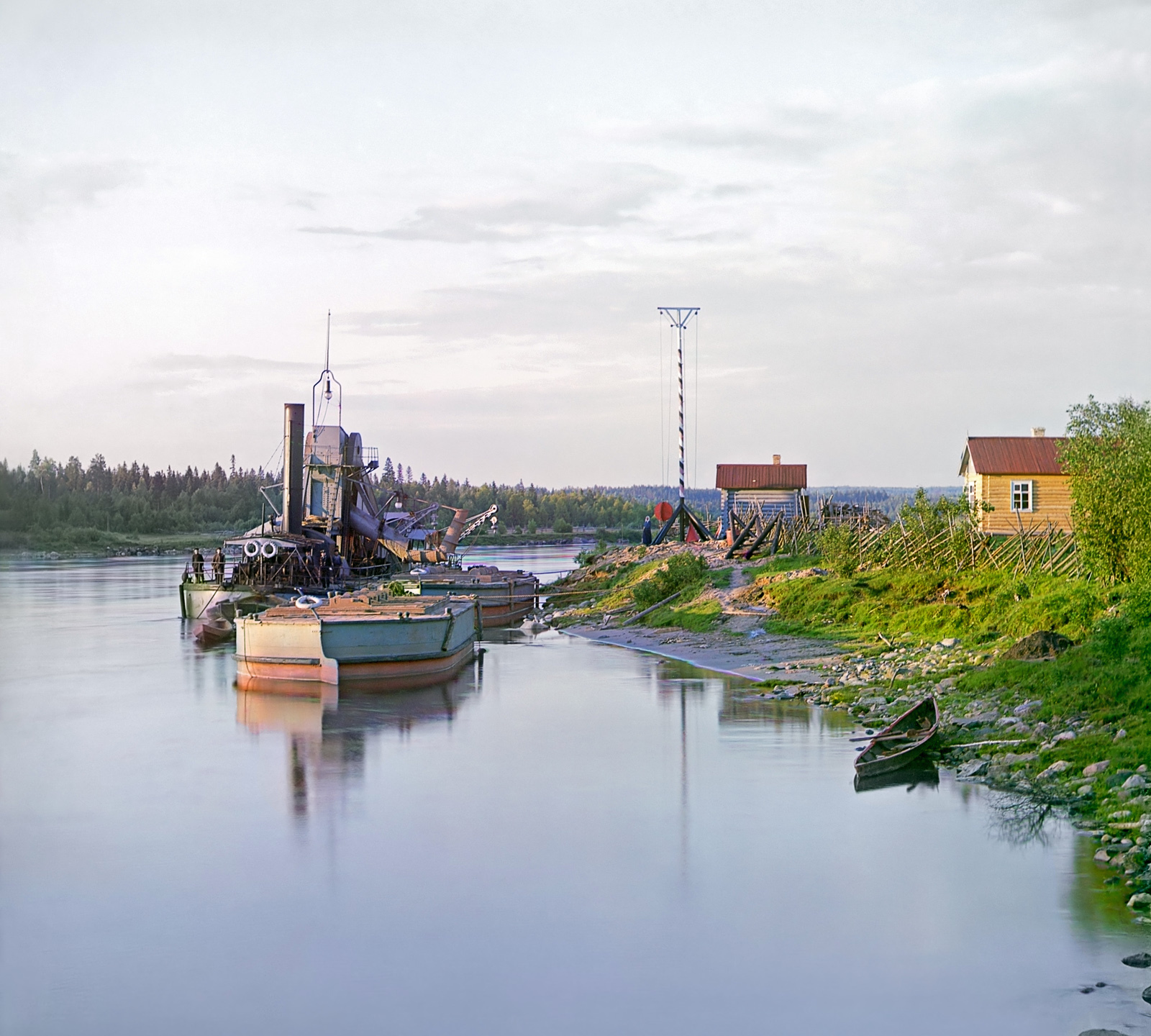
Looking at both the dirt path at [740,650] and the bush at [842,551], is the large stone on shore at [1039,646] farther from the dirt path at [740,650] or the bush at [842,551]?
the bush at [842,551]

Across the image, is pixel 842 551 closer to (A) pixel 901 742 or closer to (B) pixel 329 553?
(A) pixel 901 742

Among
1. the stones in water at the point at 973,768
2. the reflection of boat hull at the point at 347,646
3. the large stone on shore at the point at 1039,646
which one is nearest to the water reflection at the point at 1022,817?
the stones in water at the point at 973,768

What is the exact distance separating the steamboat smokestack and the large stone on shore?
130ft

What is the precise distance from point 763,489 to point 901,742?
120ft

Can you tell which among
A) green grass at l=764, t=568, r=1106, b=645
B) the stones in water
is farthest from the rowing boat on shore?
green grass at l=764, t=568, r=1106, b=645

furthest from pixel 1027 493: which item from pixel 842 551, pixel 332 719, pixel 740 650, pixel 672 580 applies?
pixel 332 719

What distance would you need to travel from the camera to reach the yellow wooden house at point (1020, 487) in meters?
43.6

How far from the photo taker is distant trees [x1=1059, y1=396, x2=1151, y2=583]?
2450 centimetres

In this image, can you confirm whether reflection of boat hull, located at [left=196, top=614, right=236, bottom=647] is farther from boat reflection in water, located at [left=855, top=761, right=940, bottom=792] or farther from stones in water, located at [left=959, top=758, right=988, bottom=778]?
stones in water, located at [left=959, top=758, right=988, bottom=778]

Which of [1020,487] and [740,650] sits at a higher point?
[1020,487]

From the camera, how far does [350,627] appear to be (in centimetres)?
2962

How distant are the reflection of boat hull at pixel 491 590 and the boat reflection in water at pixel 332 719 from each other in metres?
14.1

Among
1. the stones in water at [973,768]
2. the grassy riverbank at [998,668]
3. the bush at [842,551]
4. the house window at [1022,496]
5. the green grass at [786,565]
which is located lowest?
the stones in water at [973,768]

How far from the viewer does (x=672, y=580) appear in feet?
143
